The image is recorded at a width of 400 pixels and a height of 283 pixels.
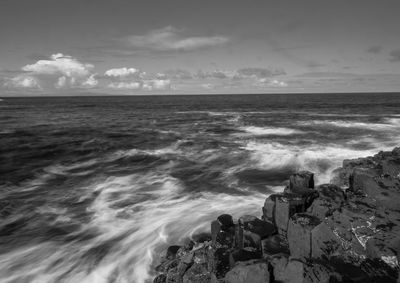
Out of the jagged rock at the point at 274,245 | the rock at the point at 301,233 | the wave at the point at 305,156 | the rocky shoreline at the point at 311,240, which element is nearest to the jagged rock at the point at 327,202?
the rocky shoreline at the point at 311,240

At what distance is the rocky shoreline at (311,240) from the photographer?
23.6 feet

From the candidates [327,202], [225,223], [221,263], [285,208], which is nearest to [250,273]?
[221,263]

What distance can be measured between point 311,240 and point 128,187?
14.7 metres

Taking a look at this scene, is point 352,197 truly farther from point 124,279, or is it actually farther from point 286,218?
point 124,279

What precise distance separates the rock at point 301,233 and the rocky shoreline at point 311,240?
3 cm

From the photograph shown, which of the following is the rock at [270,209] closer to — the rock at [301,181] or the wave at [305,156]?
the rock at [301,181]

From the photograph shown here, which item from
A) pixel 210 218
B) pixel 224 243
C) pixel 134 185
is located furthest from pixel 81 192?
pixel 224 243

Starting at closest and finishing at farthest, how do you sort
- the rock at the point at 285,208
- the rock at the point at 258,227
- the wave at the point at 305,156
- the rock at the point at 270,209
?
the rock at the point at 258,227
the rock at the point at 285,208
the rock at the point at 270,209
the wave at the point at 305,156

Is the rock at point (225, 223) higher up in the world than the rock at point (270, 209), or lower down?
lower down

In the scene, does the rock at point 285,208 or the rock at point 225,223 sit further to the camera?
the rock at point 225,223

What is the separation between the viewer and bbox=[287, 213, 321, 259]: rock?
8.68 m

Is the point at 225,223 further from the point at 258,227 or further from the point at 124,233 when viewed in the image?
the point at 124,233

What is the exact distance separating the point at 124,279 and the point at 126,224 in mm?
4402

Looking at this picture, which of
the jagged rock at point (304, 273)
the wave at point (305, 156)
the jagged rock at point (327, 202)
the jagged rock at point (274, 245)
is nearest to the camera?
the jagged rock at point (304, 273)
